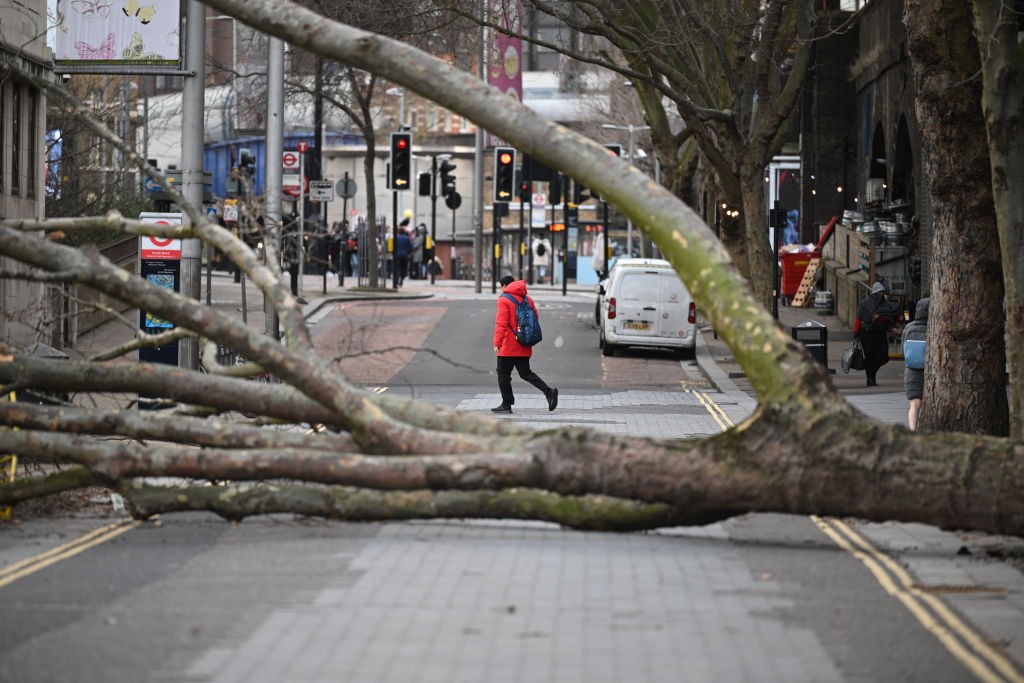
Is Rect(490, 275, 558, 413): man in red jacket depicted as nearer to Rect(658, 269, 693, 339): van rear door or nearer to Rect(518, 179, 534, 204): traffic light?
Rect(658, 269, 693, 339): van rear door

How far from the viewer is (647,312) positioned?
28406mm

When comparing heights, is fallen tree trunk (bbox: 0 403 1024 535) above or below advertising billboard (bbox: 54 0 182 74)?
below

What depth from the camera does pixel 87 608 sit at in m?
7.41

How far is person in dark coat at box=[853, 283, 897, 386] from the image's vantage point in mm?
22531

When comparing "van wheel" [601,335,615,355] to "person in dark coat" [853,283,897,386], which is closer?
"person in dark coat" [853,283,897,386]

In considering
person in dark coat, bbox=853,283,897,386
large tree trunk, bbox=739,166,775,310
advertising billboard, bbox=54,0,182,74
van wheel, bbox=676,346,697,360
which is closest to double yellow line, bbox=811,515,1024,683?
advertising billboard, bbox=54,0,182,74

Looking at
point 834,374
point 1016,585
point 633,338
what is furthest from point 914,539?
point 633,338

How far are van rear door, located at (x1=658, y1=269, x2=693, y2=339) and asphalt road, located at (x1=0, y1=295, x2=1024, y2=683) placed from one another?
17.5 metres

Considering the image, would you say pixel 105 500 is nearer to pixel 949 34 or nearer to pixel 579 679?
pixel 579 679

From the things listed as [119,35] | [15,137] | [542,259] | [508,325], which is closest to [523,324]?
[508,325]

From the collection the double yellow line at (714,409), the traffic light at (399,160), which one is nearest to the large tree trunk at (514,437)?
the double yellow line at (714,409)

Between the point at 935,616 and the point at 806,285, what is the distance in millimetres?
34276

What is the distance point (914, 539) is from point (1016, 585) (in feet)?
5.50

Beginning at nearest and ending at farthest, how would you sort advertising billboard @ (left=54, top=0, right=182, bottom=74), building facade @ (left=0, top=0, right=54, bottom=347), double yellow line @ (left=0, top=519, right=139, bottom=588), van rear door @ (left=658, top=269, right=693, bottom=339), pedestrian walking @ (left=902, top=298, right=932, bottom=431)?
double yellow line @ (left=0, top=519, right=139, bottom=588) → pedestrian walking @ (left=902, top=298, right=932, bottom=431) → advertising billboard @ (left=54, top=0, right=182, bottom=74) → building facade @ (left=0, top=0, right=54, bottom=347) → van rear door @ (left=658, top=269, right=693, bottom=339)
